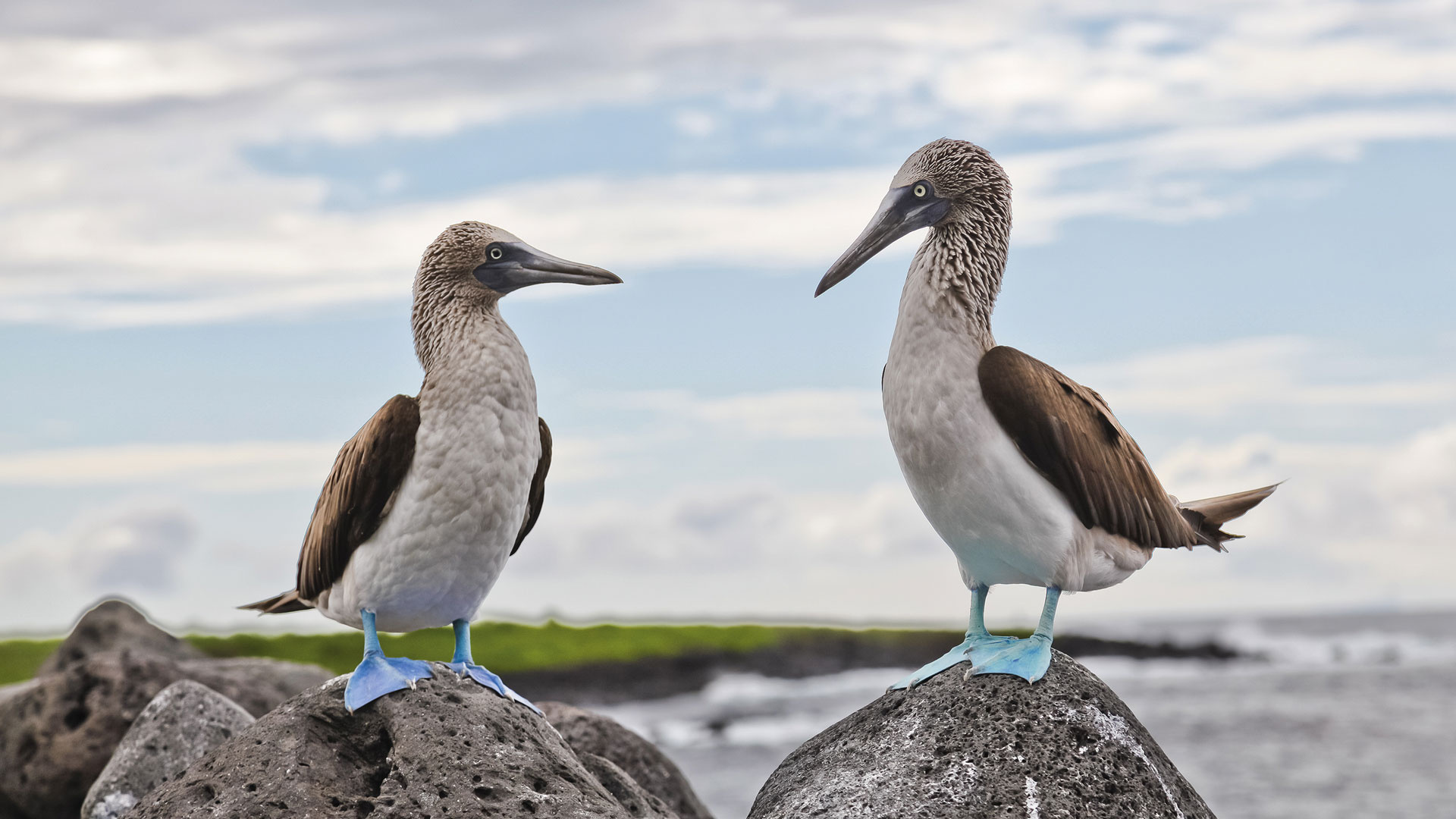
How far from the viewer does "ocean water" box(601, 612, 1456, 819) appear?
2028 centimetres

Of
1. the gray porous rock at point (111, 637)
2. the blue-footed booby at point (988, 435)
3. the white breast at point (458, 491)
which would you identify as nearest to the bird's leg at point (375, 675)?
the white breast at point (458, 491)

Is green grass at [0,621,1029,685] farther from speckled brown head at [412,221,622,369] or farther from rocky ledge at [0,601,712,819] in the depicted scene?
speckled brown head at [412,221,622,369]

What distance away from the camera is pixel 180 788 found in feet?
18.7

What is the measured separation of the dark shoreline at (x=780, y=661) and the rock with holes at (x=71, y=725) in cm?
1493

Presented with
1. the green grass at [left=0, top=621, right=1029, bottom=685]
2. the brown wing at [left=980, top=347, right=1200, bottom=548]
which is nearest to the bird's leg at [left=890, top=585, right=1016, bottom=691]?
the brown wing at [left=980, top=347, right=1200, bottom=548]

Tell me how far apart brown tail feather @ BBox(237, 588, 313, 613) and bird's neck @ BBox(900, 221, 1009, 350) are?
3.59 metres

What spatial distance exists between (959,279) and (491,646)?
24.0 meters

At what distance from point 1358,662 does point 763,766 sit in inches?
1239

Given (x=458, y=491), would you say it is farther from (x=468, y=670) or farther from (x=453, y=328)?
(x=468, y=670)

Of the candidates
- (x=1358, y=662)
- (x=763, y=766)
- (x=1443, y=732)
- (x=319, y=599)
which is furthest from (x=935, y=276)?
(x=1358, y=662)

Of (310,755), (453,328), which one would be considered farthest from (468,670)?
(453,328)

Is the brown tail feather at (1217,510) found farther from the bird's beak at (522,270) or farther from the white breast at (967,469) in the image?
the bird's beak at (522,270)

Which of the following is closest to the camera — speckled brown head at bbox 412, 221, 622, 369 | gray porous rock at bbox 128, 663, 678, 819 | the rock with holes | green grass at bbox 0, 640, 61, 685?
gray porous rock at bbox 128, 663, 678, 819

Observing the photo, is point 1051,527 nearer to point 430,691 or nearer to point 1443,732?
point 430,691
